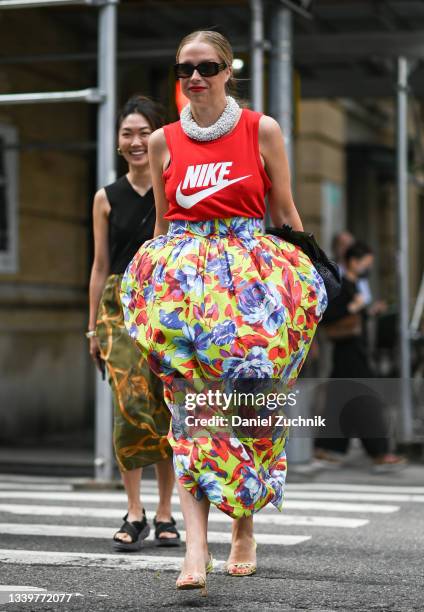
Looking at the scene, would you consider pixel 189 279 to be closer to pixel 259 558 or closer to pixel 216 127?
pixel 216 127


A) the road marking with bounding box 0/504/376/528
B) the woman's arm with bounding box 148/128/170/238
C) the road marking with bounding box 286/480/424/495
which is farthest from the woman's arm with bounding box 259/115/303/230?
the road marking with bounding box 286/480/424/495

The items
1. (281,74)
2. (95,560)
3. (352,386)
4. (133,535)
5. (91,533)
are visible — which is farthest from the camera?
(352,386)

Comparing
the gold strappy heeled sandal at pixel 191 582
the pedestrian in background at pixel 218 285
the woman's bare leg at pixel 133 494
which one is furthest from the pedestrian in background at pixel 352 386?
the gold strappy heeled sandal at pixel 191 582

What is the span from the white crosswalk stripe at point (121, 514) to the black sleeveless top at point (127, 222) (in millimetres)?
1296

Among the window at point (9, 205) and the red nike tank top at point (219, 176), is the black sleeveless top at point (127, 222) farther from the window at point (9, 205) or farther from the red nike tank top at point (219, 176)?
the window at point (9, 205)

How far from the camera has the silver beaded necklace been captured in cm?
493

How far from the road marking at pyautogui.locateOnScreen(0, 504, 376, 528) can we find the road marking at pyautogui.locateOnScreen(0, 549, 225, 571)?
132cm

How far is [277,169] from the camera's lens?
500 cm

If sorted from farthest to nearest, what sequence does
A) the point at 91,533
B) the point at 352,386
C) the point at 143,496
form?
the point at 352,386 → the point at 143,496 → the point at 91,533

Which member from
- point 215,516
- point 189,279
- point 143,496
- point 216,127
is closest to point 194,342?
point 189,279

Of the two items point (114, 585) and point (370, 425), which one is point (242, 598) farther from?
point (370, 425)

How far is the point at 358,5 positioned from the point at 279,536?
6.74 metres

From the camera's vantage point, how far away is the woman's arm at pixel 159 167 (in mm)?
5070

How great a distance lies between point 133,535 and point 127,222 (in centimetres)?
138
